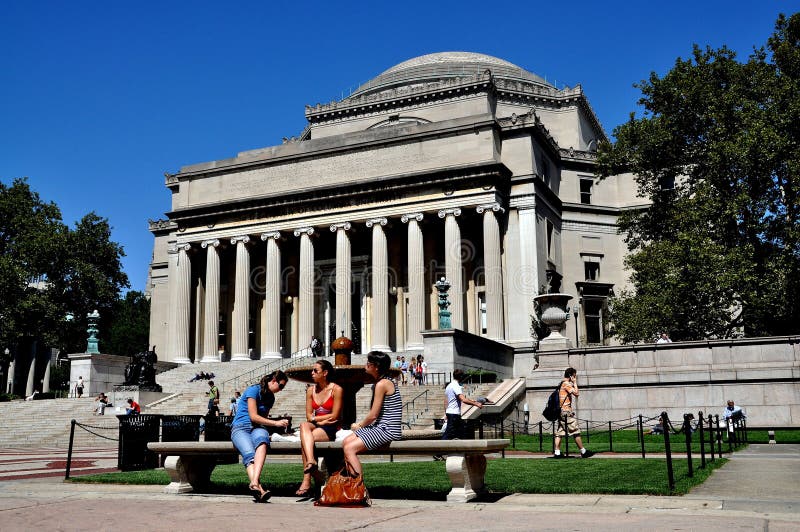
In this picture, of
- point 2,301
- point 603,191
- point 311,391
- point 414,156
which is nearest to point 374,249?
point 414,156

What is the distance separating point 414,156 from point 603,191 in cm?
1570

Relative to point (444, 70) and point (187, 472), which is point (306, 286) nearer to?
point (444, 70)

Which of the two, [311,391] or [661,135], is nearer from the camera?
[311,391]

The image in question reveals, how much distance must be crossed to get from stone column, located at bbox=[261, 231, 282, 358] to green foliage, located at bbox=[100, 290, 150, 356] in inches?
1283

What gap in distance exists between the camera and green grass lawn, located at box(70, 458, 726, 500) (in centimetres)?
1101

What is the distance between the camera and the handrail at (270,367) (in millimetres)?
42406

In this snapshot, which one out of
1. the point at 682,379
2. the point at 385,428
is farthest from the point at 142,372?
the point at 385,428

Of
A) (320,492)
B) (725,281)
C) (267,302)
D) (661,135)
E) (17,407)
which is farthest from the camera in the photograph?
(267,302)

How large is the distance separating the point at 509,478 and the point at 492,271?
1290 inches

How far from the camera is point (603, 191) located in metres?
56.2

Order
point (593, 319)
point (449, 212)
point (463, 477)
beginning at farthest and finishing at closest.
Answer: point (593, 319) → point (449, 212) → point (463, 477)

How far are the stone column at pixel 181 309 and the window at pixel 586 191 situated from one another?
27.6m

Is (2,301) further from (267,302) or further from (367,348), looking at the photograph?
(367,348)

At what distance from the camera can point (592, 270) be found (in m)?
54.3
